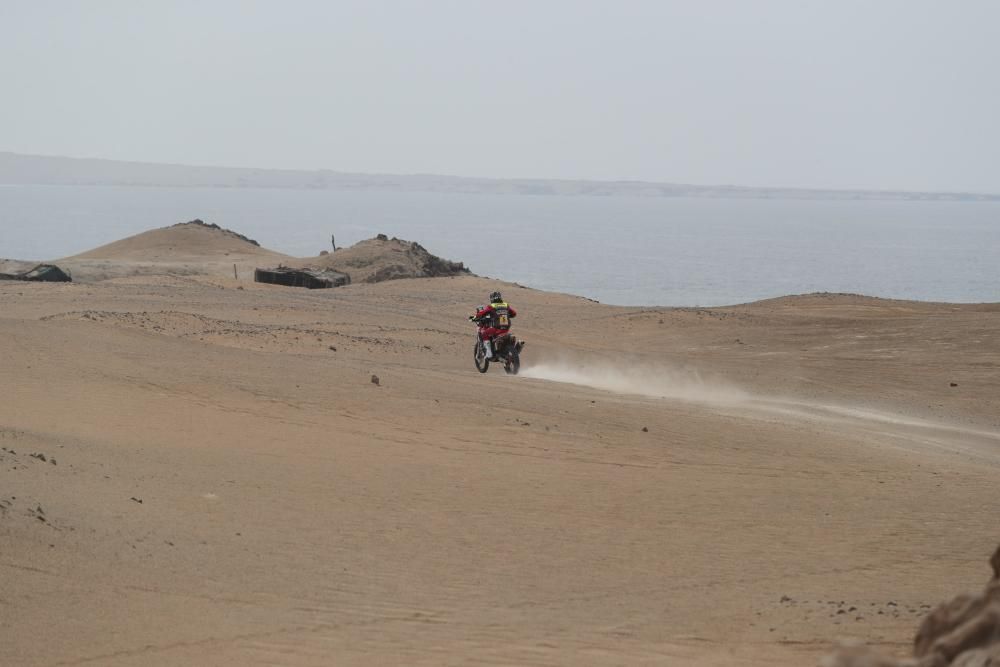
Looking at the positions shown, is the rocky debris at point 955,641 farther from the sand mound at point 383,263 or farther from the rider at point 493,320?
the sand mound at point 383,263

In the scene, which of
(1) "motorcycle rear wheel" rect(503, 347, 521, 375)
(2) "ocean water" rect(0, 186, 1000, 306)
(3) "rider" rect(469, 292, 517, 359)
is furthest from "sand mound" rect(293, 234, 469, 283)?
(1) "motorcycle rear wheel" rect(503, 347, 521, 375)

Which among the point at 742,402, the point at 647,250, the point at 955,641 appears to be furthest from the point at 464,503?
the point at 647,250

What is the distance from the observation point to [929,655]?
5.64 m

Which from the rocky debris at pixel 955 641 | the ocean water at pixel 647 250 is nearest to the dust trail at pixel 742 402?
the rocky debris at pixel 955 641

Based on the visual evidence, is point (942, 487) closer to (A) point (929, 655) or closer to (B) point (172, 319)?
(A) point (929, 655)

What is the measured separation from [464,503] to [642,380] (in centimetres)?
1233

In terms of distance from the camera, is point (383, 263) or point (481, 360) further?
point (383, 263)

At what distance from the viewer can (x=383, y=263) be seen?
51375 millimetres

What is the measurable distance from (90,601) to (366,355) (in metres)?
16.4

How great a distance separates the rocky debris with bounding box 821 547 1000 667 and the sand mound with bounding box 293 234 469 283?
44113mm

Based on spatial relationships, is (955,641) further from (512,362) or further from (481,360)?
(481,360)

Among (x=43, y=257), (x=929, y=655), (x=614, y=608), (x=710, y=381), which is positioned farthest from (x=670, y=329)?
(x=43, y=257)

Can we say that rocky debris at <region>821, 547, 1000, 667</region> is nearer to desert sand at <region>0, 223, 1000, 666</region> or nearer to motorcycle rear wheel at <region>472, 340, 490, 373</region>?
desert sand at <region>0, 223, 1000, 666</region>

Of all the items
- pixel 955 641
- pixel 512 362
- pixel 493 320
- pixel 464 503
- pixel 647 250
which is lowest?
pixel 464 503
